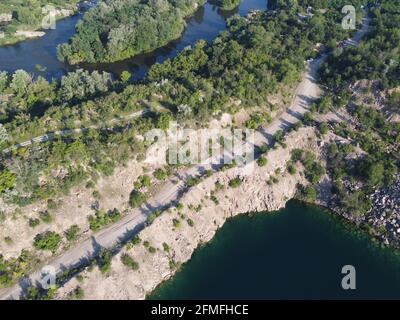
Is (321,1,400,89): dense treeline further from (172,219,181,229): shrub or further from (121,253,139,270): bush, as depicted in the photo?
(121,253,139,270): bush

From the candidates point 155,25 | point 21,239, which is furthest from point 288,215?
point 155,25

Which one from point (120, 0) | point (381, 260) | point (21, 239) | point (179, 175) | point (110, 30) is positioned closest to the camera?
point (21, 239)

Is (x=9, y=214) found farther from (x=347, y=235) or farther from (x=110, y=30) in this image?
(x=110, y=30)

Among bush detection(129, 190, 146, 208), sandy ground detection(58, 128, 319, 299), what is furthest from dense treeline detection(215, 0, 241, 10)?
bush detection(129, 190, 146, 208)

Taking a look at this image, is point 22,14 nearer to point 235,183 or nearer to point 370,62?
point 235,183

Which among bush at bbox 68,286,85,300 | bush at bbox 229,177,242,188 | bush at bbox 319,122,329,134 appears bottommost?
bush at bbox 68,286,85,300

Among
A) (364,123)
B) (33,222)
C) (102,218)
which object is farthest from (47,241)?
(364,123)
